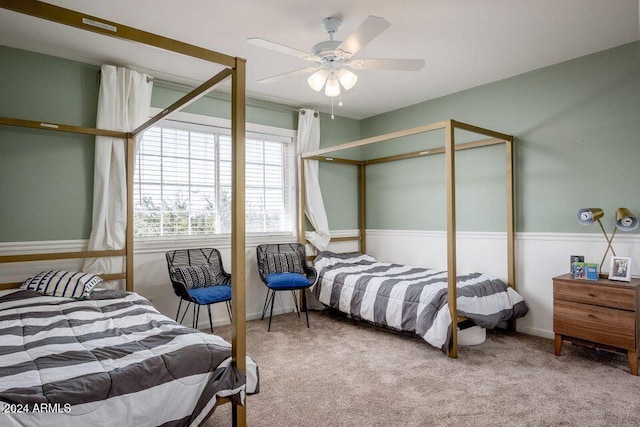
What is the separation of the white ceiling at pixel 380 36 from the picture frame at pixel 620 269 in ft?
5.77

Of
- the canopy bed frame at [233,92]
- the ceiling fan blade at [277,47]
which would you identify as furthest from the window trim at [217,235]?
the ceiling fan blade at [277,47]

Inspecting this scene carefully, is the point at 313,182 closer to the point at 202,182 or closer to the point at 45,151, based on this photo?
the point at 202,182

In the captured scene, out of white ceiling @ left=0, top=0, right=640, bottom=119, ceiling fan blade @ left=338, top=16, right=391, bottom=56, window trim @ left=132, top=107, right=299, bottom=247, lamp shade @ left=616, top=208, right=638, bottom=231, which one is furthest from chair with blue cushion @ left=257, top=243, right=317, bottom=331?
lamp shade @ left=616, top=208, right=638, bottom=231

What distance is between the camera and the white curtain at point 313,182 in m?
4.80

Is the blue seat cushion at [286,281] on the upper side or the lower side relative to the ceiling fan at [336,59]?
lower

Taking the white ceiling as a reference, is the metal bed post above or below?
below

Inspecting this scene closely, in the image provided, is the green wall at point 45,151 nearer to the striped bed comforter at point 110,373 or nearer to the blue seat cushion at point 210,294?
the blue seat cushion at point 210,294

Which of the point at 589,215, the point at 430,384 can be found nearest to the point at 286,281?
the point at 430,384

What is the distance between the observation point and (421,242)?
4.74 m

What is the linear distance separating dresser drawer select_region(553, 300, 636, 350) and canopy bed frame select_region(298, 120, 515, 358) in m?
0.76

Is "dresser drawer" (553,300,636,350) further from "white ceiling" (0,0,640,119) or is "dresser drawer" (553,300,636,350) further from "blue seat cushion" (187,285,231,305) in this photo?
"blue seat cushion" (187,285,231,305)

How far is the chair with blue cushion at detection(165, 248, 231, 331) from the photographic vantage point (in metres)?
3.43

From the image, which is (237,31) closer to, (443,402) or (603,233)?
(443,402)

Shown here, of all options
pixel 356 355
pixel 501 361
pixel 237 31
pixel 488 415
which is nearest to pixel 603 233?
pixel 501 361
